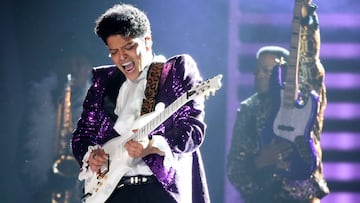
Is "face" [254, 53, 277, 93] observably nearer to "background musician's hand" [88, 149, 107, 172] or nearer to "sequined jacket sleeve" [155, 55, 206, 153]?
"sequined jacket sleeve" [155, 55, 206, 153]

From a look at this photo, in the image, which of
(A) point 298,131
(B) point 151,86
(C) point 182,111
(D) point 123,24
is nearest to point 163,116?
(C) point 182,111

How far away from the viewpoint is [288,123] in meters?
4.56

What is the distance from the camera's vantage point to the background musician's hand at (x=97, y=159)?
2.49m

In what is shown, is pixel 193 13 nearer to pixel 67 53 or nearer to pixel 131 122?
pixel 67 53

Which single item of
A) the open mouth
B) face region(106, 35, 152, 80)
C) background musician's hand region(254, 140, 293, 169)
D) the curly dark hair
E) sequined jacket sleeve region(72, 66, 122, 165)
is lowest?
background musician's hand region(254, 140, 293, 169)

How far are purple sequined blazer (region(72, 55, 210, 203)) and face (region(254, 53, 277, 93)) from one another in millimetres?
2209

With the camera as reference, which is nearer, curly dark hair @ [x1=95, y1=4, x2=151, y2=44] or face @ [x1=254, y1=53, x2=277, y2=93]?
curly dark hair @ [x1=95, y1=4, x2=151, y2=44]

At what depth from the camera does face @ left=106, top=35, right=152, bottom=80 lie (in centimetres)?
251

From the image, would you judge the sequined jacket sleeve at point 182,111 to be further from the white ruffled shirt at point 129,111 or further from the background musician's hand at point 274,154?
the background musician's hand at point 274,154

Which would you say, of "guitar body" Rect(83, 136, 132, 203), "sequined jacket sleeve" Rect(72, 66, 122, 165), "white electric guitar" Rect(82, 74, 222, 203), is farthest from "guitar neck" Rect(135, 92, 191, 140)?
"sequined jacket sleeve" Rect(72, 66, 122, 165)

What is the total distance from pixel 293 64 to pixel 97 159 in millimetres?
2423

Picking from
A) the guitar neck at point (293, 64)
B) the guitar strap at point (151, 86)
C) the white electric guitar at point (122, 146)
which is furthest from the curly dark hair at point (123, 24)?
the guitar neck at point (293, 64)

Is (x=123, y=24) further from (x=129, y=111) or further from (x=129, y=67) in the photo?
(x=129, y=111)

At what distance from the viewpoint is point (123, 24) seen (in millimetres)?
2498
